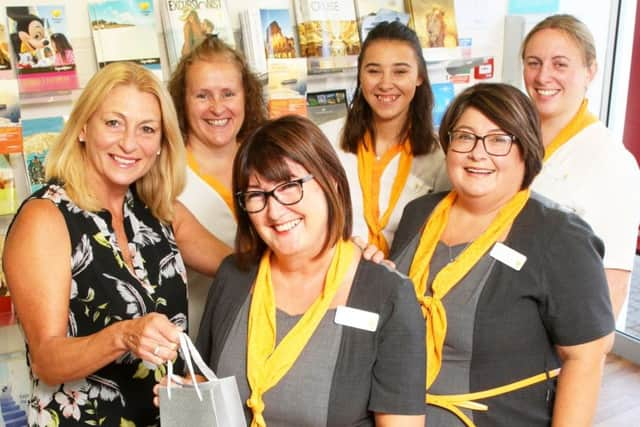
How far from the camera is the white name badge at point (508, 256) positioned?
157 centimetres

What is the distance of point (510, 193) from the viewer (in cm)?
170

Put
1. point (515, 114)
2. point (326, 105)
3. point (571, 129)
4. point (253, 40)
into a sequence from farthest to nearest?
point (326, 105)
point (253, 40)
point (571, 129)
point (515, 114)

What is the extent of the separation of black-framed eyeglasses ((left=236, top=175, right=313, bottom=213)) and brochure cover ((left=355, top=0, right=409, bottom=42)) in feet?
6.38

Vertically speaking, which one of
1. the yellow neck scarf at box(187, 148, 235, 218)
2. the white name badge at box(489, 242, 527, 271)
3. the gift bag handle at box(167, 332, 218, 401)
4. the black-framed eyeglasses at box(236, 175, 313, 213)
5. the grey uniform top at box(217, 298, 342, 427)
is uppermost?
the black-framed eyeglasses at box(236, 175, 313, 213)

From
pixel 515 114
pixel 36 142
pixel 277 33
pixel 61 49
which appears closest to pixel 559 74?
pixel 515 114

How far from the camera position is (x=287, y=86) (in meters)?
2.88

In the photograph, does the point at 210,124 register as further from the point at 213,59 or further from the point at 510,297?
the point at 510,297

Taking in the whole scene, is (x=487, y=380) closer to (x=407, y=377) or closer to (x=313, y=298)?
(x=407, y=377)

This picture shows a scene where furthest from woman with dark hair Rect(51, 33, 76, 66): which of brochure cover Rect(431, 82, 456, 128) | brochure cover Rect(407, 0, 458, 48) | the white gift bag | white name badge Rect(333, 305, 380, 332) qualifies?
brochure cover Rect(431, 82, 456, 128)

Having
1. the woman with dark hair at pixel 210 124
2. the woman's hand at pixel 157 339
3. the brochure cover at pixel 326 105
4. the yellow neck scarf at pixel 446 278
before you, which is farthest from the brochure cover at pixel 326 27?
the woman's hand at pixel 157 339

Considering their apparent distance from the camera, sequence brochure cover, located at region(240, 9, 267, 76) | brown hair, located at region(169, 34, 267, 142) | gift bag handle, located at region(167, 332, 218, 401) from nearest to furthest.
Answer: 1. gift bag handle, located at region(167, 332, 218, 401)
2. brown hair, located at region(169, 34, 267, 142)
3. brochure cover, located at region(240, 9, 267, 76)

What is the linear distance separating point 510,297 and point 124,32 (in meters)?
1.87

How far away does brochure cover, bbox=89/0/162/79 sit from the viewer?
2484 mm

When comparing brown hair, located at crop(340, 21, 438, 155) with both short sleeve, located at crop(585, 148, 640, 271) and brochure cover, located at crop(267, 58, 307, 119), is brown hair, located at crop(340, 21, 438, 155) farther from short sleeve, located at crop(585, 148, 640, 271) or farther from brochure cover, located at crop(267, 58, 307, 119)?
short sleeve, located at crop(585, 148, 640, 271)
